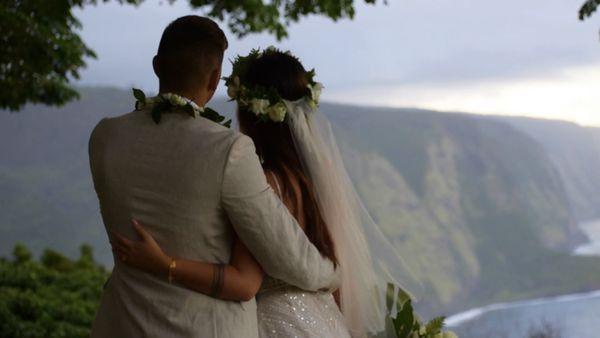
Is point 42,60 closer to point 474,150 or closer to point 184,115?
point 184,115

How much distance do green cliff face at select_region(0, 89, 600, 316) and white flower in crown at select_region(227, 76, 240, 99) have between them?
13.8 m

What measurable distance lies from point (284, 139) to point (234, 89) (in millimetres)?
179

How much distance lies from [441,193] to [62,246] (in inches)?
335

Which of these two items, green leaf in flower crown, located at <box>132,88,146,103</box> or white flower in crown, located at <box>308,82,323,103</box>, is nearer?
green leaf in flower crown, located at <box>132,88,146,103</box>

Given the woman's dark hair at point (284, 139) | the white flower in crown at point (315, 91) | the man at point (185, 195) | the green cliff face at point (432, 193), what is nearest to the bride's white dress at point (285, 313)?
the woman's dark hair at point (284, 139)

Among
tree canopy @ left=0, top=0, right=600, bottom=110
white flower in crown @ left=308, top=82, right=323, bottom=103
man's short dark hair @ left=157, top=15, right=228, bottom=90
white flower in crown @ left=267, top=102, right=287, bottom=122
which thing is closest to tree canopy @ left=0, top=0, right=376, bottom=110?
tree canopy @ left=0, top=0, right=600, bottom=110

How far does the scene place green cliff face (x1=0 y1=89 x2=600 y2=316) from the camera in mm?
18562

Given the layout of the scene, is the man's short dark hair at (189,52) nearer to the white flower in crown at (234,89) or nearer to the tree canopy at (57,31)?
the white flower in crown at (234,89)

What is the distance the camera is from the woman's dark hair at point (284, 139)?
240cm

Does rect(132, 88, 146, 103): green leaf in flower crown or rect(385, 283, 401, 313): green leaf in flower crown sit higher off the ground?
rect(132, 88, 146, 103): green leaf in flower crown

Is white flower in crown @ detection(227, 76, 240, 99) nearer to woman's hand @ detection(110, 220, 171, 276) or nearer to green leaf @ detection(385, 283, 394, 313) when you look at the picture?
woman's hand @ detection(110, 220, 171, 276)

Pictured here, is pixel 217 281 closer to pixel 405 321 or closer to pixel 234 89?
pixel 234 89

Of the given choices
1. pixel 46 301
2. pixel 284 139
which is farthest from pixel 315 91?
pixel 46 301

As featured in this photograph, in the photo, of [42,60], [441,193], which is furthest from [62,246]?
[42,60]
